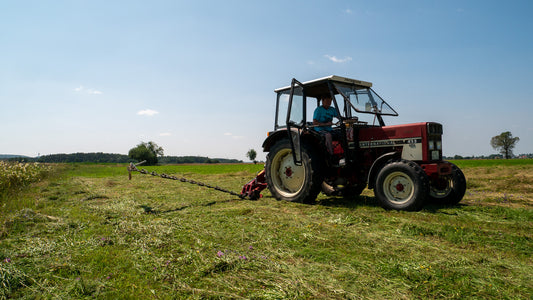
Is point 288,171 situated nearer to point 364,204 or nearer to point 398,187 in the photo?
point 364,204

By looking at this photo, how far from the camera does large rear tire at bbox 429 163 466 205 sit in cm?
554

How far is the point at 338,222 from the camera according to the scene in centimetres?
432

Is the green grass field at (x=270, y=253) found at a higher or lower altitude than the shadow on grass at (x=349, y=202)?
lower

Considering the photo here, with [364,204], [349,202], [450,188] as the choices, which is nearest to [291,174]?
[349,202]

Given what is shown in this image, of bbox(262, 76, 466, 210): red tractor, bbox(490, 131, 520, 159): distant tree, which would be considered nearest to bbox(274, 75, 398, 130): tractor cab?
bbox(262, 76, 466, 210): red tractor

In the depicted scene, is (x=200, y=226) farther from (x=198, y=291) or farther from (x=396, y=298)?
(x=396, y=298)

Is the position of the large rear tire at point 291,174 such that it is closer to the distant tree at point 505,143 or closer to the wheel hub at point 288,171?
the wheel hub at point 288,171

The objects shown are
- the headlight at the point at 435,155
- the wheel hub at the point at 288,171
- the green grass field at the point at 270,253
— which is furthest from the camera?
the wheel hub at the point at 288,171

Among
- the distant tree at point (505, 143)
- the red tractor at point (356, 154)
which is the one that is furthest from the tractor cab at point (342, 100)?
the distant tree at point (505, 143)

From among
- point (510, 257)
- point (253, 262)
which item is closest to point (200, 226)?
point (253, 262)

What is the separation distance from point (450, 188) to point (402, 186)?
1253 mm

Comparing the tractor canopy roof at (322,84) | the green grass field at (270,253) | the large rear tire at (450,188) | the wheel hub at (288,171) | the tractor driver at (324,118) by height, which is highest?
the tractor canopy roof at (322,84)

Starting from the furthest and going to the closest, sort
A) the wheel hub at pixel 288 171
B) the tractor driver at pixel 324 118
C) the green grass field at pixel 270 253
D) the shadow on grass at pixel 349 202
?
the wheel hub at pixel 288 171 < the tractor driver at pixel 324 118 < the shadow on grass at pixel 349 202 < the green grass field at pixel 270 253

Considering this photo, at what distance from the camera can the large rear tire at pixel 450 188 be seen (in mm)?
5535
